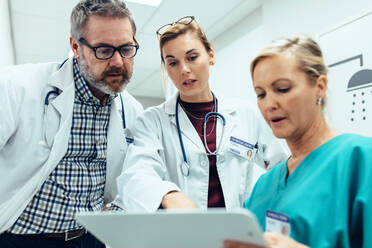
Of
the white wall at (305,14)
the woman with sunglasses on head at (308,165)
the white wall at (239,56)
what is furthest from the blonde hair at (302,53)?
the white wall at (239,56)

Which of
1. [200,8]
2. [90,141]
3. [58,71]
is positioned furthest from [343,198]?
[200,8]

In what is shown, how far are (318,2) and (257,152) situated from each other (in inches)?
65.6

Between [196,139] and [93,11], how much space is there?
704mm

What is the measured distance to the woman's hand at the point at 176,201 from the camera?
1.01 m

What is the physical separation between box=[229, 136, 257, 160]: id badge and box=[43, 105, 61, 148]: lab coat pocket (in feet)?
2.40

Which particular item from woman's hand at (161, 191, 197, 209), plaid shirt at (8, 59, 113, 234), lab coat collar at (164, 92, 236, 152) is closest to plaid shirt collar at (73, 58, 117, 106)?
plaid shirt at (8, 59, 113, 234)

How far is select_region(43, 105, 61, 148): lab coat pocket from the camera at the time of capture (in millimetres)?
1338

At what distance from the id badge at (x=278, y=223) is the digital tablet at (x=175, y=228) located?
27 centimetres

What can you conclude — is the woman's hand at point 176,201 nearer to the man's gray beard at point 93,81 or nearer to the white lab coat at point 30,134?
the white lab coat at point 30,134

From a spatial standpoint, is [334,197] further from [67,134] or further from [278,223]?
[67,134]

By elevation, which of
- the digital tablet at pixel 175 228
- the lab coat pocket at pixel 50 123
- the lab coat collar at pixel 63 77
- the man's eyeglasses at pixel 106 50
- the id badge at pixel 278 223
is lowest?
the id badge at pixel 278 223

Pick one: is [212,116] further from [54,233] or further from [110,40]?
[54,233]

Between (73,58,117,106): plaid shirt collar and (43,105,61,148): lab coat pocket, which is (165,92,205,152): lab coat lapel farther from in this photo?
(43,105,61,148): lab coat pocket

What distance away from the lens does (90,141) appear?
1385 millimetres
